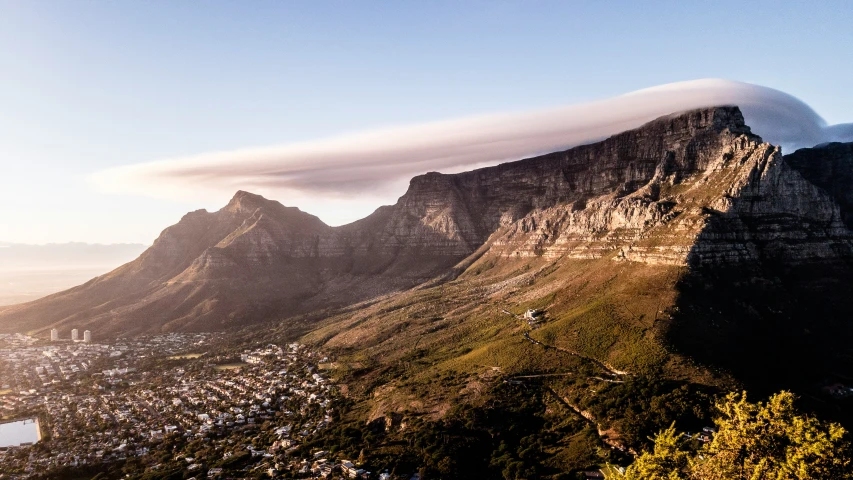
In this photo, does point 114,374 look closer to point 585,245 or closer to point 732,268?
point 585,245

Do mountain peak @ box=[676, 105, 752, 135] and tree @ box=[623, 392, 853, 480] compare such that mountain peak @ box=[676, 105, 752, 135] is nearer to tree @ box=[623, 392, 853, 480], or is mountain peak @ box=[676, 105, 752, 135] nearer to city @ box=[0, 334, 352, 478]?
city @ box=[0, 334, 352, 478]

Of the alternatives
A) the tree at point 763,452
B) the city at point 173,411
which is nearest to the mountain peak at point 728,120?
the city at point 173,411

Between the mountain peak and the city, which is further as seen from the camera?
the mountain peak

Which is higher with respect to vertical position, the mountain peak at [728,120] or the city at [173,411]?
the mountain peak at [728,120]

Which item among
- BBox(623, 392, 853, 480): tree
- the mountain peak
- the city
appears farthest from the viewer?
the mountain peak

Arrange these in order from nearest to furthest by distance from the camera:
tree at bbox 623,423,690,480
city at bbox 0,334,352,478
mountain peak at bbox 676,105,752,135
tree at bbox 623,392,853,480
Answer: tree at bbox 623,392,853,480, tree at bbox 623,423,690,480, city at bbox 0,334,352,478, mountain peak at bbox 676,105,752,135

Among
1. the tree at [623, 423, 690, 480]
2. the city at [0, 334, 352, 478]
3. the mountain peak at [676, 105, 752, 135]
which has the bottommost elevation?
the city at [0, 334, 352, 478]

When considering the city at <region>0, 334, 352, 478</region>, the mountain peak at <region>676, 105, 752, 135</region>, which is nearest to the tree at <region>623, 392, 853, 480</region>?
the city at <region>0, 334, 352, 478</region>

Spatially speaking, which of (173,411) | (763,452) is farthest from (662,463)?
(173,411)

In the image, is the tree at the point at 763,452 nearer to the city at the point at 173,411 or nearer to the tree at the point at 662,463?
the tree at the point at 662,463
